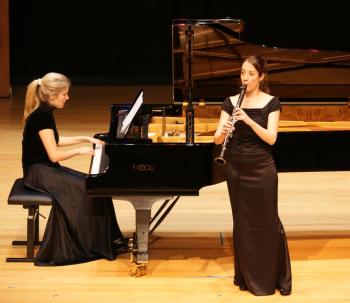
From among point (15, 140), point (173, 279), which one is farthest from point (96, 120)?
point (173, 279)

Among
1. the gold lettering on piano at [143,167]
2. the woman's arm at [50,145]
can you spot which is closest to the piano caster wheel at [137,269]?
the gold lettering on piano at [143,167]

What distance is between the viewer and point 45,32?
12414 mm

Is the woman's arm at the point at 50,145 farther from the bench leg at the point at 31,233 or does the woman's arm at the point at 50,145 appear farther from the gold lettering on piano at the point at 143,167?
the gold lettering on piano at the point at 143,167

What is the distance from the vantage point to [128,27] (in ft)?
40.8

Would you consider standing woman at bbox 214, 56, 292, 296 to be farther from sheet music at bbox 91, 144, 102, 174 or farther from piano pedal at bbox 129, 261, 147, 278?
sheet music at bbox 91, 144, 102, 174

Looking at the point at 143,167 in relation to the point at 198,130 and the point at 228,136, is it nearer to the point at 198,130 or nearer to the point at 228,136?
the point at 228,136

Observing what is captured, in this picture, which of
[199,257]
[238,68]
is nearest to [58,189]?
[199,257]

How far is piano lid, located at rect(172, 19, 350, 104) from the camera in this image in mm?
5516

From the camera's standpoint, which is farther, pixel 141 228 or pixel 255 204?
pixel 141 228

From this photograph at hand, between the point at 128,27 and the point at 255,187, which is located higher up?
the point at 128,27

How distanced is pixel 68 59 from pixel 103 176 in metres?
8.15

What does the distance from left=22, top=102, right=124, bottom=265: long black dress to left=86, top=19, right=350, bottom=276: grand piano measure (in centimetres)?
21

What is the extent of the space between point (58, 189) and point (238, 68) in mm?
1568

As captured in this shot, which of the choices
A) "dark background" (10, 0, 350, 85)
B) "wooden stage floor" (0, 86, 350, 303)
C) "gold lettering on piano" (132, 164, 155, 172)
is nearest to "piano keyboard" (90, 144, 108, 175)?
"gold lettering on piano" (132, 164, 155, 172)
